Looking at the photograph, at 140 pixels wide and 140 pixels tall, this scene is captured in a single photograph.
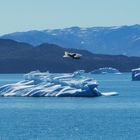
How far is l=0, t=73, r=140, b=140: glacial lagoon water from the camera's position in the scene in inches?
2013
